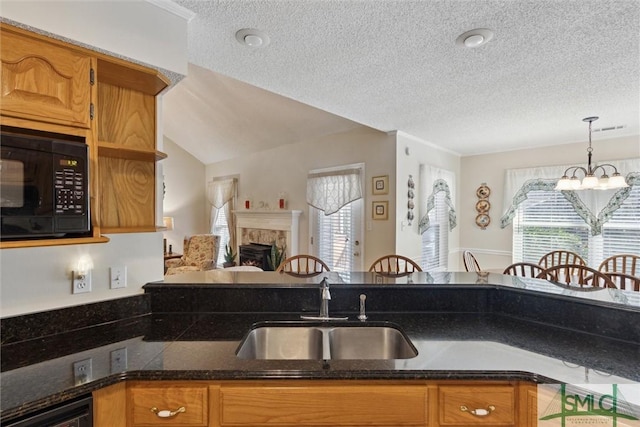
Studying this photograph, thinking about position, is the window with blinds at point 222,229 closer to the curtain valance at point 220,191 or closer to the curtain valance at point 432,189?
the curtain valance at point 220,191

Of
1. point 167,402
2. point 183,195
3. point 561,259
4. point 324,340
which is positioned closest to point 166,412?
point 167,402

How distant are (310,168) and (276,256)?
1.57 m

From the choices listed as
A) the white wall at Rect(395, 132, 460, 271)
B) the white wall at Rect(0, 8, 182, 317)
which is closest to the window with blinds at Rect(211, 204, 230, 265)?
the white wall at Rect(395, 132, 460, 271)

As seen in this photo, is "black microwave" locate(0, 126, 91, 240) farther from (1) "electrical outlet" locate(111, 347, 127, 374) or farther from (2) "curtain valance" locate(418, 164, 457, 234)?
(2) "curtain valance" locate(418, 164, 457, 234)

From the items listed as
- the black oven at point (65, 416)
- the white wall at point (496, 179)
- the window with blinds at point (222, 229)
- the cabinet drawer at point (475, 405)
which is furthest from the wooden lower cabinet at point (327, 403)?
the window with blinds at point (222, 229)

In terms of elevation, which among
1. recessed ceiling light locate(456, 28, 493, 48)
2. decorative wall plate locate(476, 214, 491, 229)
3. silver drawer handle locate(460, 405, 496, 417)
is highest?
recessed ceiling light locate(456, 28, 493, 48)

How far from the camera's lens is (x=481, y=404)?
1.11m

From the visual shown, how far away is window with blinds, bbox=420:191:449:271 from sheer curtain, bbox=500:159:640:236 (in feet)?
2.80

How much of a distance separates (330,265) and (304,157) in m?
1.75

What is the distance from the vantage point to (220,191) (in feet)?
21.8

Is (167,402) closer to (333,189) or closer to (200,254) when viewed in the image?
(333,189)

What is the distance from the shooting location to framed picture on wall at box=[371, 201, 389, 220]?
13.0 ft

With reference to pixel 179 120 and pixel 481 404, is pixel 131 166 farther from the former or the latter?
pixel 179 120

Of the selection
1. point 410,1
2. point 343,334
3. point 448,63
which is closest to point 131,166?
point 343,334
